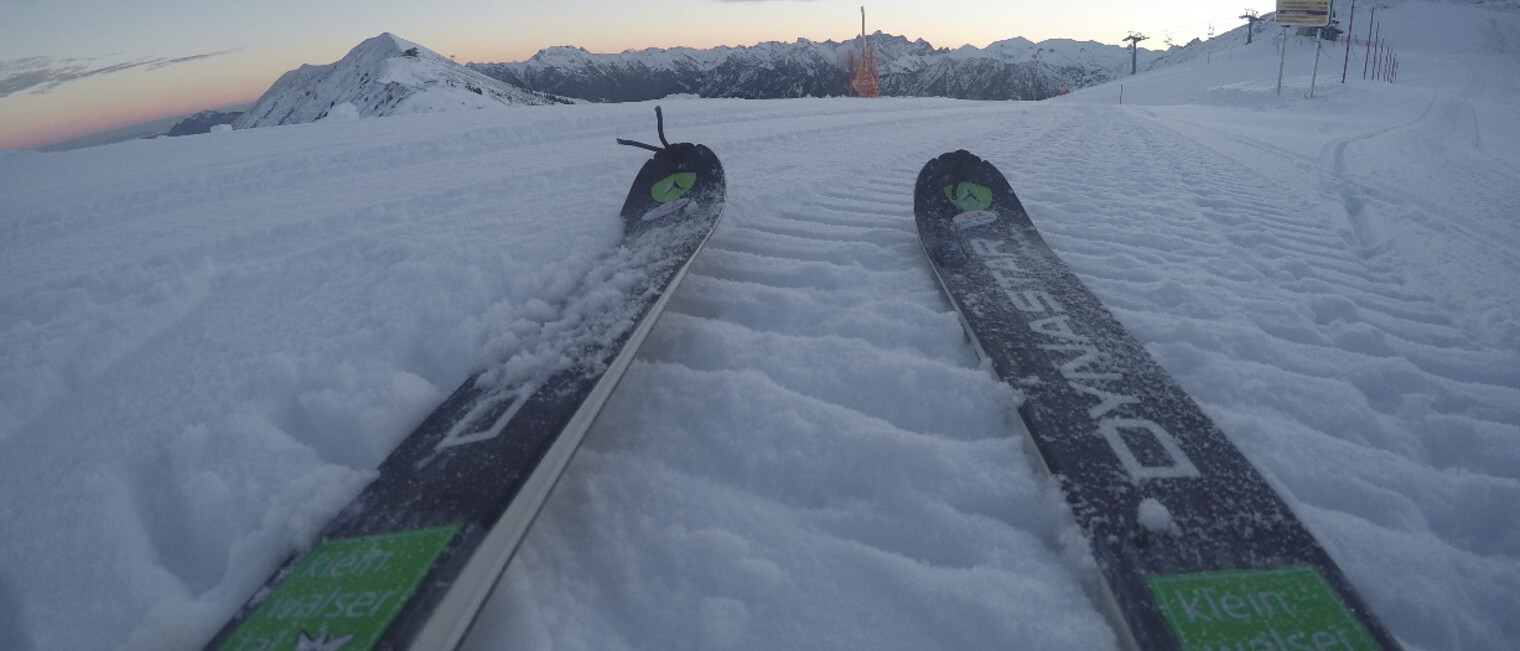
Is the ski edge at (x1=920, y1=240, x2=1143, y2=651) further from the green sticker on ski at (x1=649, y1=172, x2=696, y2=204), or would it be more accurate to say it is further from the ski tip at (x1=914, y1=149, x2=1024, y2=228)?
the green sticker on ski at (x1=649, y1=172, x2=696, y2=204)

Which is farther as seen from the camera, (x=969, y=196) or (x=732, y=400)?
(x=969, y=196)

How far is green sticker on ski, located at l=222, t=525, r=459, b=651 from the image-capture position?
1.17 m

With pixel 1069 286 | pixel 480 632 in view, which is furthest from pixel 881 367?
pixel 480 632

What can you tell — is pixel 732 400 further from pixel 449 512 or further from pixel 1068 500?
pixel 1068 500

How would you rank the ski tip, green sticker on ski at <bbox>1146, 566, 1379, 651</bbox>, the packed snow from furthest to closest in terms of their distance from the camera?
1. the ski tip
2. the packed snow
3. green sticker on ski at <bbox>1146, 566, 1379, 651</bbox>

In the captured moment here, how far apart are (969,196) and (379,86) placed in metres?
80.3

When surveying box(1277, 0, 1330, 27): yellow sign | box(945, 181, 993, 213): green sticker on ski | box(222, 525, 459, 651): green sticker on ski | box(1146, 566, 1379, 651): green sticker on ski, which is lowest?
box(1146, 566, 1379, 651): green sticker on ski

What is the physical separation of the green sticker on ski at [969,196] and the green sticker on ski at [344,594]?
308cm

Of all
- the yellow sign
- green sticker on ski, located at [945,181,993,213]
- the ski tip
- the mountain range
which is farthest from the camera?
the mountain range

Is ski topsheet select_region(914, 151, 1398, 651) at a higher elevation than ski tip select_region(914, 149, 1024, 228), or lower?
lower

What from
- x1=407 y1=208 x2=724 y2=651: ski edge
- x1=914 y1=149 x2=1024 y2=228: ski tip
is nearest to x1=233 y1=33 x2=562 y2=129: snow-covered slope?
x1=914 y1=149 x2=1024 y2=228: ski tip

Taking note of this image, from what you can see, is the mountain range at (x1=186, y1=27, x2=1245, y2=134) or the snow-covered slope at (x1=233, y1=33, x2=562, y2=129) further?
the snow-covered slope at (x1=233, y1=33, x2=562, y2=129)

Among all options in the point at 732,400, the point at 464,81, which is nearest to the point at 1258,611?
the point at 732,400

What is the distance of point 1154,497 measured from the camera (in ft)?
4.80
